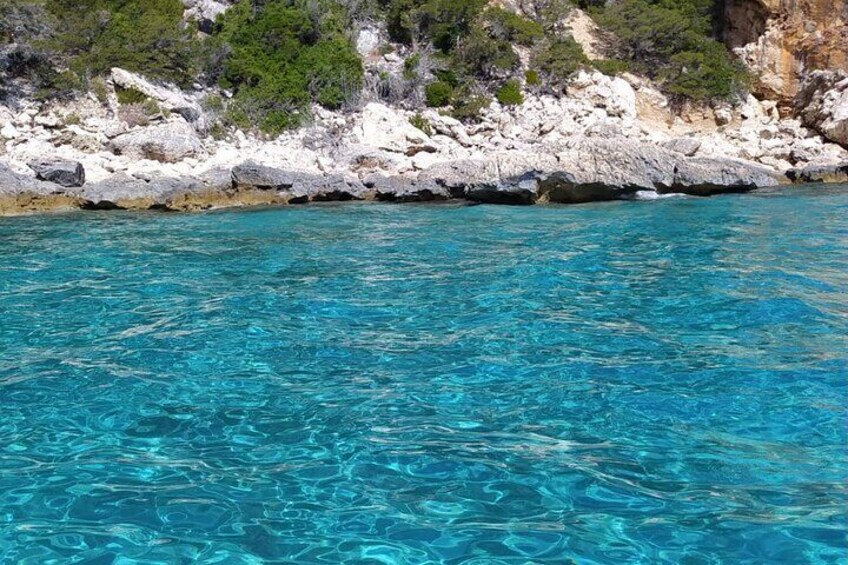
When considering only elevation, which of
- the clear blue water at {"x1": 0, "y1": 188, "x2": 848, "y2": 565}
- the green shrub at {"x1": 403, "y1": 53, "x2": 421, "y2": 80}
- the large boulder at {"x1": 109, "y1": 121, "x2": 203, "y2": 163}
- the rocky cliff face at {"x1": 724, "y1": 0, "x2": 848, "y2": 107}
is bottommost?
the clear blue water at {"x1": 0, "y1": 188, "x2": 848, "y2": 565}

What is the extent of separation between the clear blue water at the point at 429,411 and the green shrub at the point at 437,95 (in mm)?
14403

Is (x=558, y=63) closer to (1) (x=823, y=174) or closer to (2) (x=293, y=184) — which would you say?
(1) (x=823, y=174)

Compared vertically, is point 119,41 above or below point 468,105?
above

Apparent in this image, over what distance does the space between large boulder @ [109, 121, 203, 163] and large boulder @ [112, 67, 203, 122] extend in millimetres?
1872

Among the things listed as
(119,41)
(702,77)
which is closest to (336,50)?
(119,41)

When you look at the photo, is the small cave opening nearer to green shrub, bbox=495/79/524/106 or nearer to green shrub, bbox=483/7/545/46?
green shrub, bbox=483/7/545/46

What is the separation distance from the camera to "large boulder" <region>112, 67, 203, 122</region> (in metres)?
20.2

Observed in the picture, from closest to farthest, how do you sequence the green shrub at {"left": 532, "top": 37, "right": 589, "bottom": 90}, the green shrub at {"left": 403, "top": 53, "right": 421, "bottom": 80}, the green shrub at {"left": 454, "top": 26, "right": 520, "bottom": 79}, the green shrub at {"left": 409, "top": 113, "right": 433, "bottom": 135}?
the green shrub at {"left": 409, "top": 113, "right": 433, "bottom": 135}, the green shrub at {"left": 403, "top": 53, "right": 421, "bottom": 80}, the green shrub at {"left": 454, "top": 26, "right": 520, "bottom": 79}, the green shrub at {"left": 532, "top": 37, "right": 589, "bottom": 90}

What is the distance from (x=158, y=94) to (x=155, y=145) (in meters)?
3.48

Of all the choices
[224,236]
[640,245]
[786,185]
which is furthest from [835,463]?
[786,185]

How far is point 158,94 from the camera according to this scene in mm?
20656

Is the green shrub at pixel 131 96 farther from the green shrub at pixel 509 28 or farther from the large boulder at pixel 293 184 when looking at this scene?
the green shrub at pixel 509 28

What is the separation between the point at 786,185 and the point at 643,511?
58.4 feet

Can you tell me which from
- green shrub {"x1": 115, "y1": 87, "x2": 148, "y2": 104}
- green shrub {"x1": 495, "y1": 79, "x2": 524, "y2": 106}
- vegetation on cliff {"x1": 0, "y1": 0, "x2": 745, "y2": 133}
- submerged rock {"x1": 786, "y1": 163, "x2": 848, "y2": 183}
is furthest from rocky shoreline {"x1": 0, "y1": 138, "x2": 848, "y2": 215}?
green shrub {"x1": 495, "y1": 79, "x2": 524, "y2": 106}
